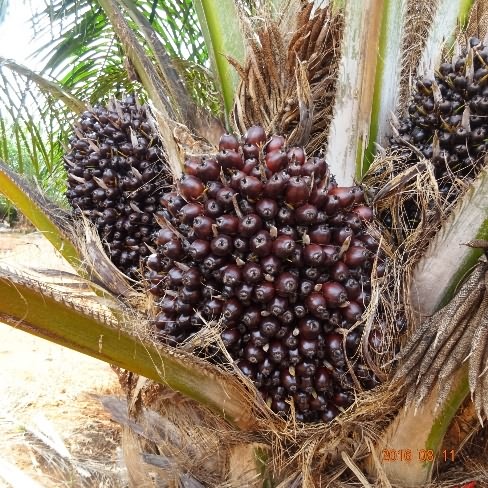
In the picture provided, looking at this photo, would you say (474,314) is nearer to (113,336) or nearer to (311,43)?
(113,336)

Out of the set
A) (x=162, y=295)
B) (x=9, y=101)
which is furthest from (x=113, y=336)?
(x=9, y=101)

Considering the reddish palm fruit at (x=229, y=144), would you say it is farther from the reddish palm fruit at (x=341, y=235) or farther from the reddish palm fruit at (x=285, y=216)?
the reddish palm fruit at (x=341, y=235)

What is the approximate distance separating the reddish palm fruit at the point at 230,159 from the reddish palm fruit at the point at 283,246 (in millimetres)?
225

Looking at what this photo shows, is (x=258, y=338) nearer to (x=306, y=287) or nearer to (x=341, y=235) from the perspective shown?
(x=306, y=287)

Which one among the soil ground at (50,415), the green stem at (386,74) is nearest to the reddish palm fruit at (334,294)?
the green stem at (386,74)

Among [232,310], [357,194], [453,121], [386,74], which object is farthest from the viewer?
[386,74]

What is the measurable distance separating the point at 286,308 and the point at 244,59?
1045 mm

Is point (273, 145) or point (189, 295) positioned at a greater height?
point (273, 145)

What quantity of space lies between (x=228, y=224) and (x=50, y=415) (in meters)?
3.05

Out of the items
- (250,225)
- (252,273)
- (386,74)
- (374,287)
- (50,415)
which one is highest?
(386,74)

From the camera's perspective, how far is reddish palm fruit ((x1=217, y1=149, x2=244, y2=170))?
1297 mm

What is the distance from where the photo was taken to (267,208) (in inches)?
48.8

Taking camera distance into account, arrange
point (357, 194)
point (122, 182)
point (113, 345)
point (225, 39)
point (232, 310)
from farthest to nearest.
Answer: point (122, 182), point (225, 39), point (357, 194), point (232, 310), point (113, 345)
